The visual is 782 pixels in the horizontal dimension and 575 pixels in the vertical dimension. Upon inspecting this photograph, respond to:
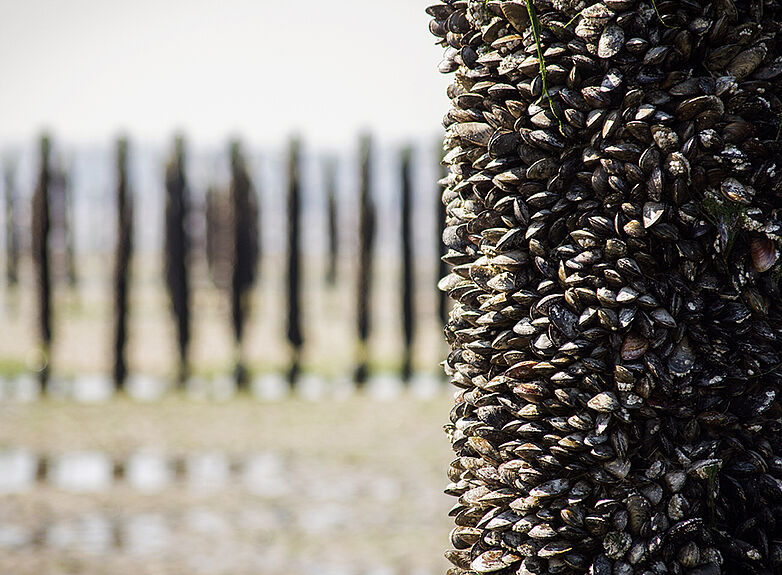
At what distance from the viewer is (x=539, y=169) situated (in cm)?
137

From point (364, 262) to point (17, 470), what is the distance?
Result: 17.5 feet

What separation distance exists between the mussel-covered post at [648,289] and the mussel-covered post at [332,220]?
41.0 feet

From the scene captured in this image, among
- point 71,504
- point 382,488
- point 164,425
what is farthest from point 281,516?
point 164,425

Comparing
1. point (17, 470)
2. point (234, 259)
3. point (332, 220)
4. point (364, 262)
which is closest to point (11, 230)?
point (332, 220)

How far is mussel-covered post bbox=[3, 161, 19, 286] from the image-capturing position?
19.6 metres

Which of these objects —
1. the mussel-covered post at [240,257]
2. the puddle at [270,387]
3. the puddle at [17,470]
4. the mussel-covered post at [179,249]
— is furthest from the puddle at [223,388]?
the puddle at [17,470]

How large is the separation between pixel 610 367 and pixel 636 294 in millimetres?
138

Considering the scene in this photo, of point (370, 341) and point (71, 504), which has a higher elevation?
point (370, 341)

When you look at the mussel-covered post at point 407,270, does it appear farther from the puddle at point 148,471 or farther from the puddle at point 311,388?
the puddle at point 148,471

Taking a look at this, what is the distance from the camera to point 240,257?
11133 mm

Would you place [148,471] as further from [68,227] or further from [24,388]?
[68,227]

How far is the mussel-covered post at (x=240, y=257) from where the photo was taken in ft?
35.6

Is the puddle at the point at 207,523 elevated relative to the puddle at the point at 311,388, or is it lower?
lower

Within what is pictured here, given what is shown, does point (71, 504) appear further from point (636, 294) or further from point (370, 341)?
point (636, 294)
